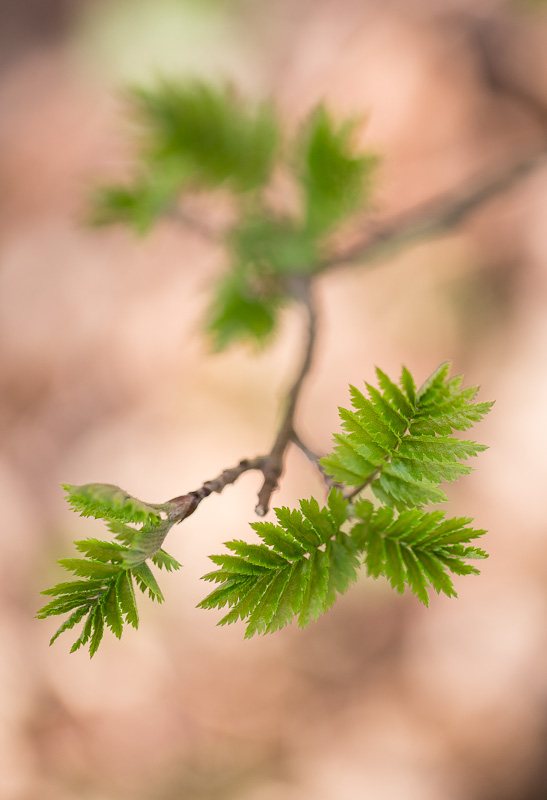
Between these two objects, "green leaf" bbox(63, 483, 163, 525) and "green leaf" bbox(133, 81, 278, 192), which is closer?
"green leaf" bbox(63, 483, 163, 525)

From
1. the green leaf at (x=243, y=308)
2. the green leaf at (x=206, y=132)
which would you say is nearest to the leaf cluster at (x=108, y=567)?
the green leaf at (x=243, y=308)

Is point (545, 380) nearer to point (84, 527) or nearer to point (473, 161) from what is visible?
point (473, 161)

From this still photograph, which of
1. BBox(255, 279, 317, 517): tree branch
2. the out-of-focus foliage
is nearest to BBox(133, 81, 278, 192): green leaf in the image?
the out-of-focus foliage

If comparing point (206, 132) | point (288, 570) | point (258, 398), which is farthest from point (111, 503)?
point (258, 398)

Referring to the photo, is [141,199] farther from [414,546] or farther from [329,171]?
[414,546]

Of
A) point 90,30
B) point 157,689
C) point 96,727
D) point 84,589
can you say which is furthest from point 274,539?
point 90,30

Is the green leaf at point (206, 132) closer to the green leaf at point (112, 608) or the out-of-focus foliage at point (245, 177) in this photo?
the out-of-focus foliage at point (245, 177)

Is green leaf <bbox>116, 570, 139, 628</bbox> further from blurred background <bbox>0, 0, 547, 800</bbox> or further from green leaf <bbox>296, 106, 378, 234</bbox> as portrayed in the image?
blurred background <bbox>0, 0, 547, 800</bbox>
